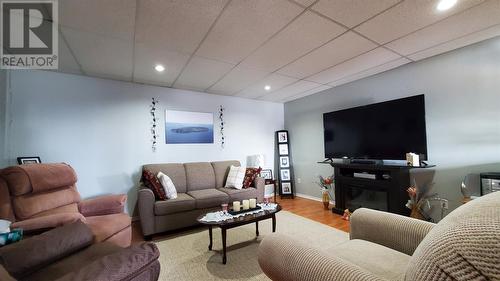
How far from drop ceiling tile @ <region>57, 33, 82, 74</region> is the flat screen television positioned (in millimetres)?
3845

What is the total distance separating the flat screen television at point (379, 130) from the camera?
2730 millimetres

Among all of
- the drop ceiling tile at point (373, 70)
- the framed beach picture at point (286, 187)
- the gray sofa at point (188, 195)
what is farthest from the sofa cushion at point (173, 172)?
the drop ceiling tile at point (373, 70)

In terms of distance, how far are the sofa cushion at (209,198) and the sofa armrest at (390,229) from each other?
2018 millimetres

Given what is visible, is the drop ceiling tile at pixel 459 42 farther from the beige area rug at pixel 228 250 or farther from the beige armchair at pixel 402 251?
the beige area rug at pixel 228 250

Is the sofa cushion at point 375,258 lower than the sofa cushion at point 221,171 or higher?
lower

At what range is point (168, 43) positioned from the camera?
2.24 metres

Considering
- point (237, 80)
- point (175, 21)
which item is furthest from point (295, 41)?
point (237, 80)

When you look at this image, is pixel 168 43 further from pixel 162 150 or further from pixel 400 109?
pixel 400 109

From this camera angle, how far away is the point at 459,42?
2404 millimetres

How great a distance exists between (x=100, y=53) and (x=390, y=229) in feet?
10.8

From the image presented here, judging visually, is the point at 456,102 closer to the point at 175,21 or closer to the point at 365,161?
the point at 365,161

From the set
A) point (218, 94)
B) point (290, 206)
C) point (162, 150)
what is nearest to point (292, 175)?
point (290, 206)

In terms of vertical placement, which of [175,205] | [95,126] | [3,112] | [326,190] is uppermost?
[3,112]

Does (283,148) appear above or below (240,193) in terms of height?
above
